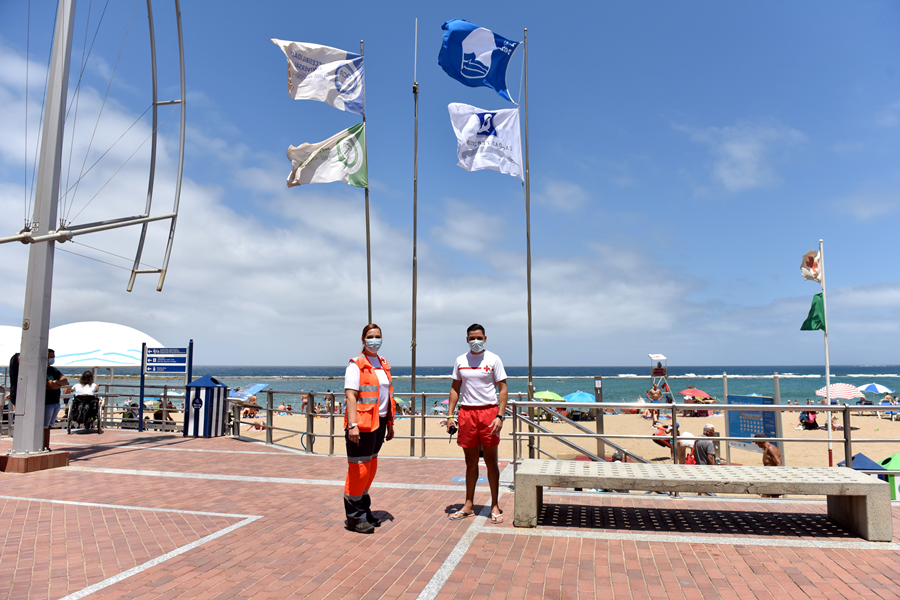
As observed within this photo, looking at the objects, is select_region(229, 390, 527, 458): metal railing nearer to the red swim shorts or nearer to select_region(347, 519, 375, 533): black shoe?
the red swim shorts

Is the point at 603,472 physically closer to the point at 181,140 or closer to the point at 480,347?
the point at 480,347

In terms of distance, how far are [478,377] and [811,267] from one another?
29.4ft

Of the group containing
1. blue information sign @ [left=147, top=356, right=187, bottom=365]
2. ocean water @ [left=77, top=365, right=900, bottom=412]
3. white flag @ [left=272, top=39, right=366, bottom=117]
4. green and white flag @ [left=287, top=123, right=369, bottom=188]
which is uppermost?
white flag @ [left=272, top=39, right=366, bottom=117]

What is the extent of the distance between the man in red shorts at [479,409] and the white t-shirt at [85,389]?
35.2 ft

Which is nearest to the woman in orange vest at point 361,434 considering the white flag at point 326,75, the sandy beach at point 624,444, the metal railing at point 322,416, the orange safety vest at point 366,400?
the orange safety vest at point 366,400

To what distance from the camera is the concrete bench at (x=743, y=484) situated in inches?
175

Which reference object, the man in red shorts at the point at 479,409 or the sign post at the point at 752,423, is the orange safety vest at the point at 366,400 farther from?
the sign post at the point at 752,423

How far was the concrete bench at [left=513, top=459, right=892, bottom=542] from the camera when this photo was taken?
175 inches

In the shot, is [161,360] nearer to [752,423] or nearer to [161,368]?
[161,368]

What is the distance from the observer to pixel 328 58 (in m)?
11.9

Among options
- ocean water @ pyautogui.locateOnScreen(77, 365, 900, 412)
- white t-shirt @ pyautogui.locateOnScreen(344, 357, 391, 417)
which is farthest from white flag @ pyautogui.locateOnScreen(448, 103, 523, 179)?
white t-shirt @ pyautogui.locateOnScreen(344, 357, 391, 417)

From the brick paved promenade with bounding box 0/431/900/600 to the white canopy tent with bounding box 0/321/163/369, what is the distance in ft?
35.0

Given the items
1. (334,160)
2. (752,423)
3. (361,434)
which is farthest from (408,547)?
(334,160)

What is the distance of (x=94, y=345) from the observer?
17406 millimetres
